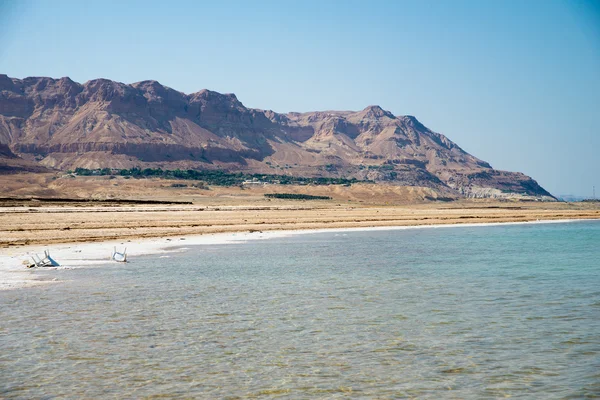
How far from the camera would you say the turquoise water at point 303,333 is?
1059 centimetres

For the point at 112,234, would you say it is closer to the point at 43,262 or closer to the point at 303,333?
the point at 43,262

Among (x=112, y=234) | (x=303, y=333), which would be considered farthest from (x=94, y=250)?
(x=303, y=333)

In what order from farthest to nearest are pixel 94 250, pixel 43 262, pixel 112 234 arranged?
pixel 112 234 → pixel 94 250 → pixel 43 262

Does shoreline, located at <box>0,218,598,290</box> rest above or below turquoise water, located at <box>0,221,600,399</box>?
below

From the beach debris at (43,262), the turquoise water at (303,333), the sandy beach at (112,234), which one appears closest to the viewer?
the turquoise water at (303,333)

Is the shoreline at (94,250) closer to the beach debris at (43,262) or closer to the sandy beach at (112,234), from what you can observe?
the sandy beach at (112,234)

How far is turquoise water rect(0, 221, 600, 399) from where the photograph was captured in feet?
34.8

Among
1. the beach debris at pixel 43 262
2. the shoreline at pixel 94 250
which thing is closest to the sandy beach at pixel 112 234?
Answer: the shoreline at pixel 94 250

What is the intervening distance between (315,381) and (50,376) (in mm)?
4799

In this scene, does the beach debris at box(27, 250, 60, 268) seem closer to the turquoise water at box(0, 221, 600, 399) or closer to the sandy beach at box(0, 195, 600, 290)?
the sandy beach at box(0, 195, 600, 290)

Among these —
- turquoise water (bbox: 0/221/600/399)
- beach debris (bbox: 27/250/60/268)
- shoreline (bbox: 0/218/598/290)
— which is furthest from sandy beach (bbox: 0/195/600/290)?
turquoise water (bbox: 0/221/600/399)

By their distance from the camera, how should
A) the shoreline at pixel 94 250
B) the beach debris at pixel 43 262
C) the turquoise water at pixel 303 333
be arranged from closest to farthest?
the turquoise water at pixel 303 333 < the shoreline at pixel 94 250 < the beach debris at pixel 43 262

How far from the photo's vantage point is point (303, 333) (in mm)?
14312

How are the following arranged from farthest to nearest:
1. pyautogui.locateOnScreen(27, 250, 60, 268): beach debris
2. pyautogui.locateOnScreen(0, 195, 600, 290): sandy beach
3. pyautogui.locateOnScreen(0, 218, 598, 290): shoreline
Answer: pyautogui.locateOnScreen(0, 195, 600, 290): sandy beach < pyautogui.locateOnScreen(27, 250, 60, 268): beach debris < pyautogui.locateOnScreen(0, 218, 598, 290): shoreline
